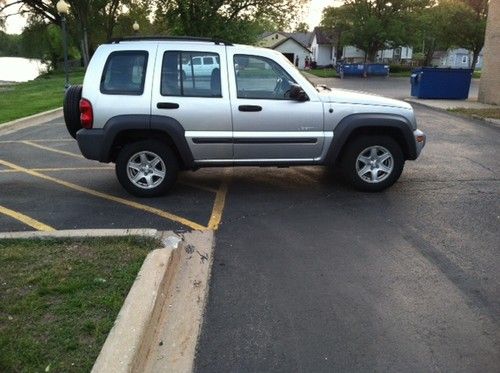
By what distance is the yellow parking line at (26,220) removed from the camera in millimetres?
5250

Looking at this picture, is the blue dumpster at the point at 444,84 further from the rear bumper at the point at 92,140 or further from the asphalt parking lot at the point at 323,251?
the rear bumper at the point at 92,140

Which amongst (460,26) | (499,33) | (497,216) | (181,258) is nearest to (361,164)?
(497,216)

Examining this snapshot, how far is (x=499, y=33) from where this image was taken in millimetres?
17531

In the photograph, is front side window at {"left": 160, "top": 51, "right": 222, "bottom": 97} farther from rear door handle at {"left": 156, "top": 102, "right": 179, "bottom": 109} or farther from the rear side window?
the rear side window

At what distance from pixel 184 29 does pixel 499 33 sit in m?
22.9

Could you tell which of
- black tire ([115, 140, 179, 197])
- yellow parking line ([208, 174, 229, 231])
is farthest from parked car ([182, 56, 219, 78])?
yellow parking line ([208, 174, 229, 231])

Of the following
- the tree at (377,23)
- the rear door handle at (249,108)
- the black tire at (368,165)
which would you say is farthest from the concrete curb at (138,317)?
the tree at (377,23)

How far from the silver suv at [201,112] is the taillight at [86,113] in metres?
0.01

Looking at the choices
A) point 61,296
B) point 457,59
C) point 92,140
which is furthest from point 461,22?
point 61,296

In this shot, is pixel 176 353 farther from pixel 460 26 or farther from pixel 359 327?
pixel 460 26

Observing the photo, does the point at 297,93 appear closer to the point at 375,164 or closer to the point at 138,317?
the point at 375,164

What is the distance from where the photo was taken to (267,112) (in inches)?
239

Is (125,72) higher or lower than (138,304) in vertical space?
higher

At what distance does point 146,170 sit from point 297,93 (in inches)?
83.0
